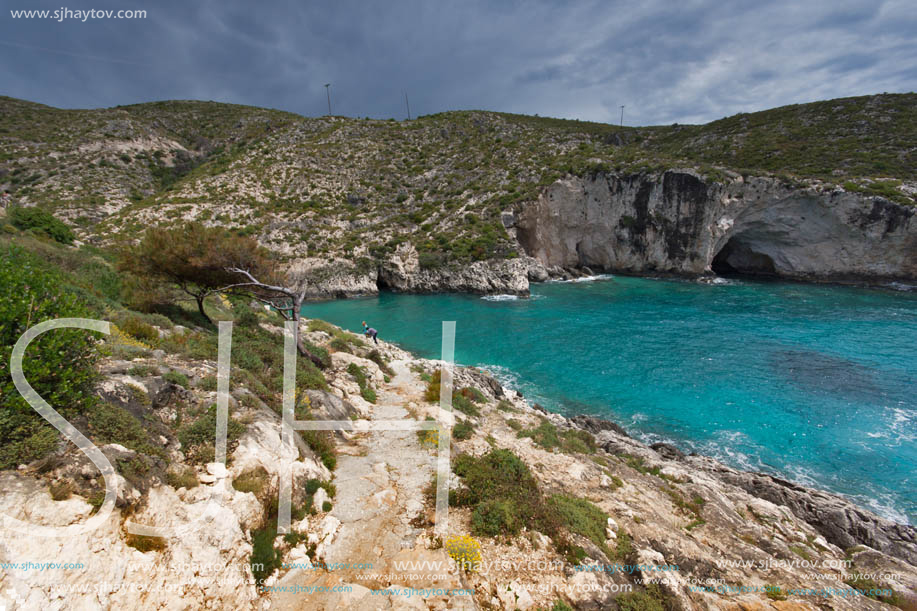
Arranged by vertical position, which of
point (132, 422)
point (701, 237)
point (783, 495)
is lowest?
point (783, 495)

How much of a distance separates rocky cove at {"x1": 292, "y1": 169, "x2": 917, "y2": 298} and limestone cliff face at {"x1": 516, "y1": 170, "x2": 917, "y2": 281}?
4.2 inches

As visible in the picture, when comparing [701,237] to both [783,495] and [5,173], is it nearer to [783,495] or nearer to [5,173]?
[783,495]

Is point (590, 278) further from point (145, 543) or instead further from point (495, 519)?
point (145, 543)

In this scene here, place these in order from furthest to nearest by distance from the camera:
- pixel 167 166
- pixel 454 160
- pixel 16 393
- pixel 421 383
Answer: pixel 454 160, pixel 167 166, pixel 421 383, pixel 16 393

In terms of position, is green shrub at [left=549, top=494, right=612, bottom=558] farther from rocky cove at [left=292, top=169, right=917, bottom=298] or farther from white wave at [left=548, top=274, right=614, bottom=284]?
white wave at [left=548, top=274, right=614, bottom=284]

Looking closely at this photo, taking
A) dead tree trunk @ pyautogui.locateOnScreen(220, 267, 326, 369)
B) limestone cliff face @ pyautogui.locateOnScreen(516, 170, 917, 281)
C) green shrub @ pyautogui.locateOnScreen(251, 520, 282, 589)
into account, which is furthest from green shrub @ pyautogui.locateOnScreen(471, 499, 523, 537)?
limestone cliff face @ pyautogui.locateOnScreen(516, 170, 917, 281)

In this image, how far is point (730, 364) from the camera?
18.4m

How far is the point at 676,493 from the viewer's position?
317 inches

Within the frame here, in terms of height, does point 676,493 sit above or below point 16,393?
below

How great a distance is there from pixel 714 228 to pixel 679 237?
348cm

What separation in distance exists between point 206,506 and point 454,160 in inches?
2222

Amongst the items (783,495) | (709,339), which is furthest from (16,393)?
(709,339)

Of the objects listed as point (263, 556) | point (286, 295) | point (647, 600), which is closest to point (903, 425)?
point (647, 600)

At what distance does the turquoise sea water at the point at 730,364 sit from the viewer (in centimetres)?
1193
